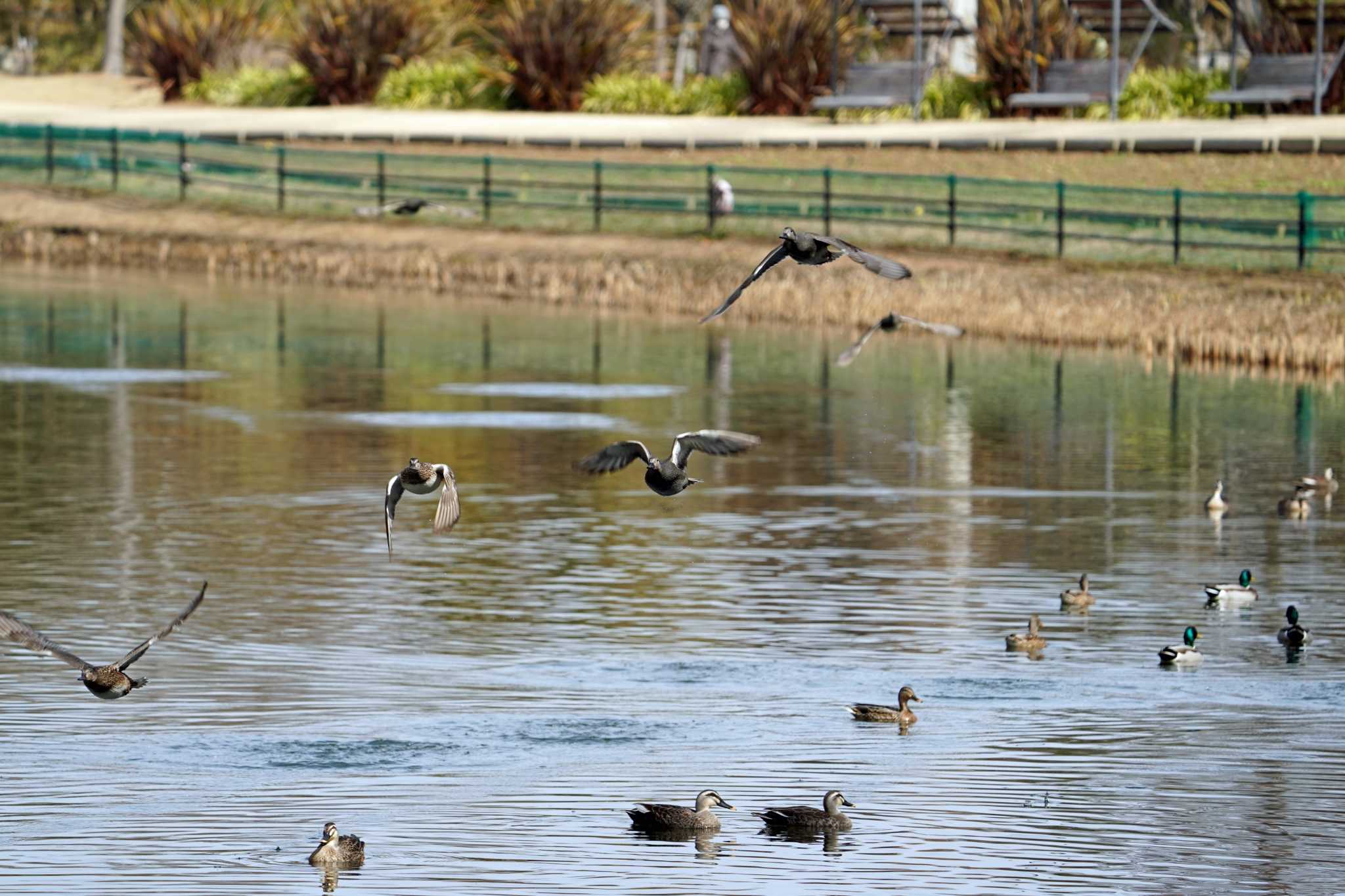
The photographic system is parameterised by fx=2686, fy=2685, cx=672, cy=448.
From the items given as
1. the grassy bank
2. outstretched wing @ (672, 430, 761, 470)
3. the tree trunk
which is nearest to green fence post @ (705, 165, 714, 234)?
the grassy bank

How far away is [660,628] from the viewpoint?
22.3 m

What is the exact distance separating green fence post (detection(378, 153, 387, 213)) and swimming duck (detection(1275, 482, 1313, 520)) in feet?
103

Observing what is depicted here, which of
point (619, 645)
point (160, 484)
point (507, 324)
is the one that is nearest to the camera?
point (619, 645)

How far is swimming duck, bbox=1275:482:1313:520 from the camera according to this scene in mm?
28766

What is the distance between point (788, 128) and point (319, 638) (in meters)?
43.1

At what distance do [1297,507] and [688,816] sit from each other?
49.3 feet

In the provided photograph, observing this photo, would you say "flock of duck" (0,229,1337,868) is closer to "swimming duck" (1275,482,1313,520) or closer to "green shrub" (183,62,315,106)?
"swimming duck" (1275,482,1313,520)

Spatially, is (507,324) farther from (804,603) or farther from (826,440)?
(804,603)

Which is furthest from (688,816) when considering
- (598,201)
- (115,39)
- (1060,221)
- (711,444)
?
(115,39)

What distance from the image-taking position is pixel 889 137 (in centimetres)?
6012

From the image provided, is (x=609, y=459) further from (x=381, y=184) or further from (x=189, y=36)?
(x=189, y=36)

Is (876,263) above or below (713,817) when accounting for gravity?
above

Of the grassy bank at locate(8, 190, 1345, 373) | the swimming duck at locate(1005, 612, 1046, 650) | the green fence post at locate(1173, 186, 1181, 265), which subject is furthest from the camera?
the green fence post at locate(1173, 186, 1181, 265)

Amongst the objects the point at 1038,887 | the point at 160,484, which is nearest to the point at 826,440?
the point at 160,484
